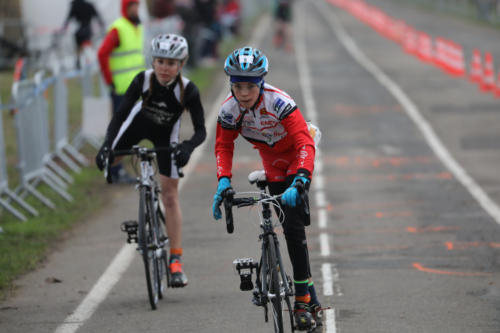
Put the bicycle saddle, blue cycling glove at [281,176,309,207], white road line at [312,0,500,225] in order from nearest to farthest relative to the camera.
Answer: blue cycling glove at [281,176,309,207] → the bicycle saddle → white road line at [312,0,500,225]

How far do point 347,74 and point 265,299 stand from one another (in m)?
23.8

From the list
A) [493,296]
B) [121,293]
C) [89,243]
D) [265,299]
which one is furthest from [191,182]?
[265,299]

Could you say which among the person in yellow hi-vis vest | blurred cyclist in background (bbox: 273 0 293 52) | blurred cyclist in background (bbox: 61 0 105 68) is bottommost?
the person in yellow hi-vis vest

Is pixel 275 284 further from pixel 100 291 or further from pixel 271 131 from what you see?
pixel 100 291

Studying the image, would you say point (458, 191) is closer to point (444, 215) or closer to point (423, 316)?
point (444, 215)

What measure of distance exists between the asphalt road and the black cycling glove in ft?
4.25

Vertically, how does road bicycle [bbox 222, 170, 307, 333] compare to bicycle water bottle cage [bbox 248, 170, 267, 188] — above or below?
below

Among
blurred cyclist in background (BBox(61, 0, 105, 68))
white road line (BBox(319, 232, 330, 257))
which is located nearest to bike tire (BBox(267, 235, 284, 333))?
white road line (BBox(319, 232, 330, 257))

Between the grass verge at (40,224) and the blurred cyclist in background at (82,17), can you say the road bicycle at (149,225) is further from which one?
the blurred cyclist in background at (82,17)

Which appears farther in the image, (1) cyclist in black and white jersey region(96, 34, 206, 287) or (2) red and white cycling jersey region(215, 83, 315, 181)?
(1) cyclist in black and white jersey region(96, 34, 206, 287)

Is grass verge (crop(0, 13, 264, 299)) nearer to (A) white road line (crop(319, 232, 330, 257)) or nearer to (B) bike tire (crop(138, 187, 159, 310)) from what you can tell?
(B) bike tire (crop(138, 187, 159, 310))

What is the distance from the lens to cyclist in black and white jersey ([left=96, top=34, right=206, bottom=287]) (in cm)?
884

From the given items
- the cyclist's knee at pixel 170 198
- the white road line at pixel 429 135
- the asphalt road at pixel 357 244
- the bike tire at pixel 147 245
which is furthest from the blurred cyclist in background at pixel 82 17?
the bike tire at pixel 147 245

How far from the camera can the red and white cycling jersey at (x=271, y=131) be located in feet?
23.7
